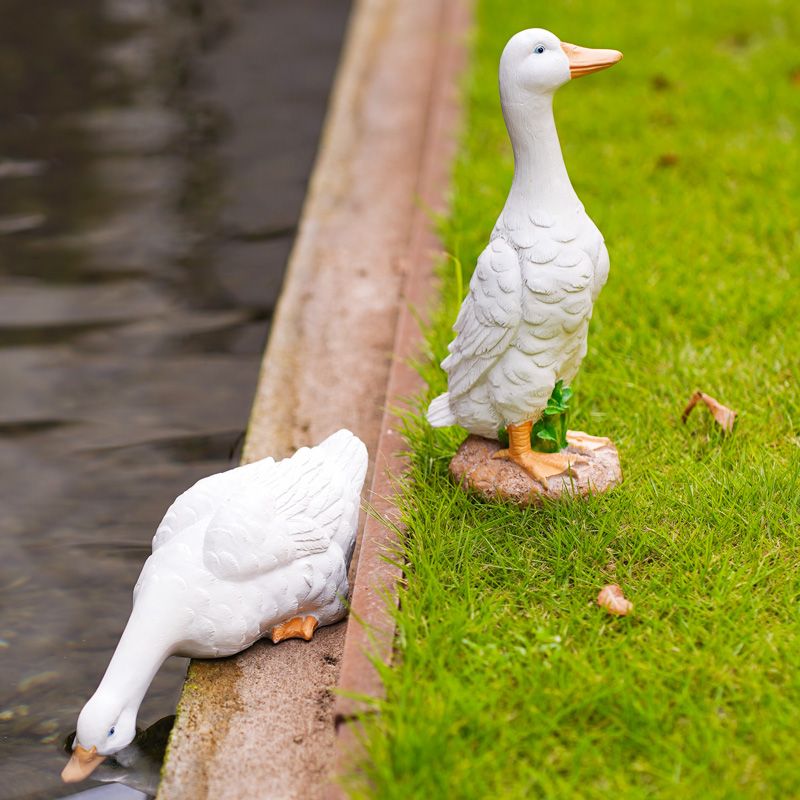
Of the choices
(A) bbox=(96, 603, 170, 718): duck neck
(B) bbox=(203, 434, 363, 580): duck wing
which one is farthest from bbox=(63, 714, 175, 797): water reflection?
(B) bbox=(203, 434, 363, 580): duck wing

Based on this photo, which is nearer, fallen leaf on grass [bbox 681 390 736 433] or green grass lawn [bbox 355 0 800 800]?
green grass lawn [bbox 355 0 800 800]

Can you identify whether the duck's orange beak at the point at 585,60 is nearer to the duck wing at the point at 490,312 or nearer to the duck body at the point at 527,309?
the duck body at the point at 527,309

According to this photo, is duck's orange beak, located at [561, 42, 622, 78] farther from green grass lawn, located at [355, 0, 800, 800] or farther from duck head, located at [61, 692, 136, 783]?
duck head, located at [61, 692, 136, 783]

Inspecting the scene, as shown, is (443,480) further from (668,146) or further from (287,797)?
(668,146)

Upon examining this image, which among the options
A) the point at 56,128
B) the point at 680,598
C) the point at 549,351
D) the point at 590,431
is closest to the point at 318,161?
the point at 56,128

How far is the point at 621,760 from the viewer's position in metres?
2.25

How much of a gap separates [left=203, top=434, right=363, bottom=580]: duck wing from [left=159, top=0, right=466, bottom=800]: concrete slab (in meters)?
0.15

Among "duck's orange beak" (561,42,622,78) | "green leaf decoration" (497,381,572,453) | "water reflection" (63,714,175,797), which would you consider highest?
"duck's orange beak" (561,42,622,78)

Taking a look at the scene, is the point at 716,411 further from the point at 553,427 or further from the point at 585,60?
the point at 585,60

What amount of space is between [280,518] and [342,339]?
153 cm

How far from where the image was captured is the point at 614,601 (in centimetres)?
257

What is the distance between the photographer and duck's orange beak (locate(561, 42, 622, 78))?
8.30 feet

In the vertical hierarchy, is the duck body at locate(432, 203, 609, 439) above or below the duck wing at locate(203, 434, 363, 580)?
above

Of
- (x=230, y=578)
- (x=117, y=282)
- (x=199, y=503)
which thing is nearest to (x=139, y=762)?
(x=230, y=578)
